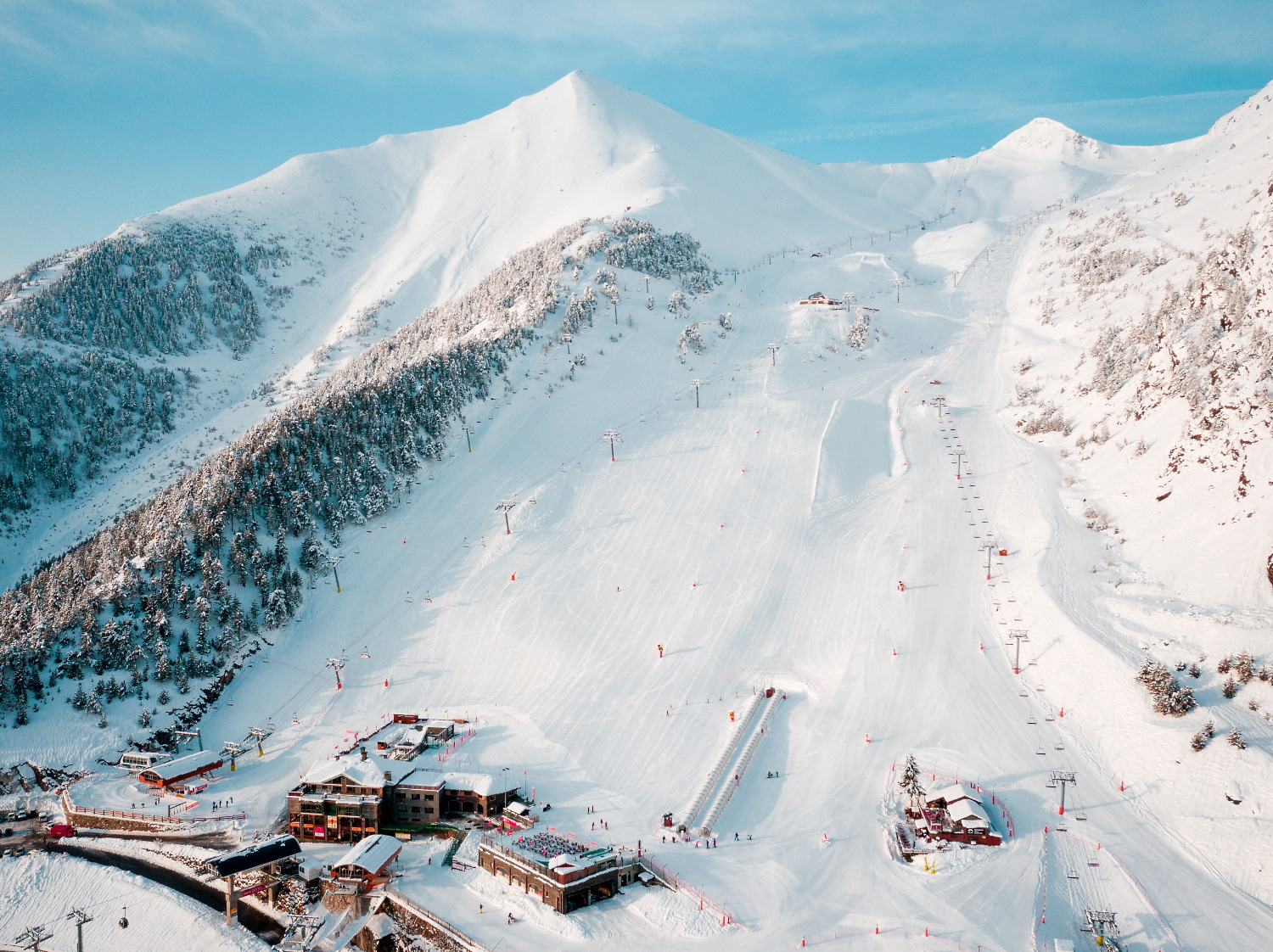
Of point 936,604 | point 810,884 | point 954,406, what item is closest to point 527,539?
point 936,604

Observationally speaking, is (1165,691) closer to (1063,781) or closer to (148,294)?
(1063,781)

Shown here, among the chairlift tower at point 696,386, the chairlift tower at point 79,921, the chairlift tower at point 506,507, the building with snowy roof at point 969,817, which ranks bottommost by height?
the chairlift tower at point 79,921

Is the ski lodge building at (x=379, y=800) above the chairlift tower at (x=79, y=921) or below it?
above

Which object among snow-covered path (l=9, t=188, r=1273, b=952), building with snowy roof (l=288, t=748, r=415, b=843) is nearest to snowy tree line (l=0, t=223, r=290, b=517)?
snow-covered path (l=9, t=188, r=1273, b=952)

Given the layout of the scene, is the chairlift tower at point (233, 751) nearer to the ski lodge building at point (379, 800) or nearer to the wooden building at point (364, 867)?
the ski lodge building at point (379, 800)

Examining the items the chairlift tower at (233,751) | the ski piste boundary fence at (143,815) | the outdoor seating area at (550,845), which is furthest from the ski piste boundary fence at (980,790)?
the chairlift tower at (233,751)

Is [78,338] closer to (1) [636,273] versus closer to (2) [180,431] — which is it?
(2) [180,431]

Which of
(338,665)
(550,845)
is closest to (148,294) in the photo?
(338,665)
